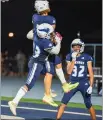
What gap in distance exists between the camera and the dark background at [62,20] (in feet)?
92.2

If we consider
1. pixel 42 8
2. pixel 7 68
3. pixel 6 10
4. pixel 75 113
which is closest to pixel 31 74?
pixel 42 8

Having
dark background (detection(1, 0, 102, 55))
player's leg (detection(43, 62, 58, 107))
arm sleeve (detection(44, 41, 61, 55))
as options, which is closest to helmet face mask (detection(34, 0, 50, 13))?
arm sleeve (detection(44, 41, 61, 55))

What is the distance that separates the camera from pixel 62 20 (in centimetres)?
2892

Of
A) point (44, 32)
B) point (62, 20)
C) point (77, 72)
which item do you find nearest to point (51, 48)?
point (44, 32)

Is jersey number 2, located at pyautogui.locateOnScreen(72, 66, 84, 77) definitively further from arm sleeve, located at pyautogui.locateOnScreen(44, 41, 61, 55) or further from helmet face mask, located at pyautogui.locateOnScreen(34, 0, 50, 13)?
helmet face mask, located at pyautogui.locateOnScreen(34, 0, 50, 13)

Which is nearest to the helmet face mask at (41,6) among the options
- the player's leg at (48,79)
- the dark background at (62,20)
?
the player's leg at (48,79)

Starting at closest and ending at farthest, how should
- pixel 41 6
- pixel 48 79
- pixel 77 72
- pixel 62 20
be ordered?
pixel 41 6 → pixel 48 79 → pixel 77 72 → pixel 62 20

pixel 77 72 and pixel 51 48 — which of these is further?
pixel 77 72

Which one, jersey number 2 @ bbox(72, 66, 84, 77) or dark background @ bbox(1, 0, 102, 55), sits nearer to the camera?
jersey number 2 @ bbox(72, 66, 84, 77)

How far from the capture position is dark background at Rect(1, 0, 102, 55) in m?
28.1

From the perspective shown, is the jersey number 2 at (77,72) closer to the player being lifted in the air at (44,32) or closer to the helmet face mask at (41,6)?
the player being lifted in the air at (44,32)

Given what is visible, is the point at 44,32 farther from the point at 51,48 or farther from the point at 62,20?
the point at 62,20

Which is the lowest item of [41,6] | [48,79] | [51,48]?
[48,79]

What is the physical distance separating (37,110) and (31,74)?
4.68 meters
